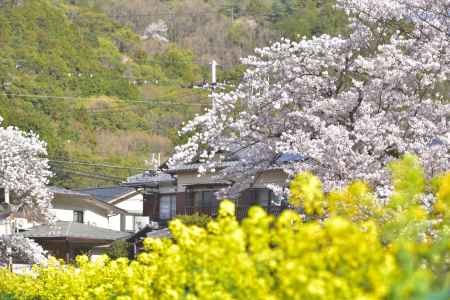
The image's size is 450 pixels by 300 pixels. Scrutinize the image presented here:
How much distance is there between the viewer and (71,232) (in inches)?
1267

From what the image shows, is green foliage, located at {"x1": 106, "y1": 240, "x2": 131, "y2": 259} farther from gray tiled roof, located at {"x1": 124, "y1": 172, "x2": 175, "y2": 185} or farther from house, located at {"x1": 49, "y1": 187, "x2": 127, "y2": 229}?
house, located at {"x1": 49, "y1": 187, "x2": 127, "y2": 229}

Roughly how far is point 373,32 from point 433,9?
142 centimetres

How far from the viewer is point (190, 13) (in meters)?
74.9

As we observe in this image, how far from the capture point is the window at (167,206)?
29719 mm

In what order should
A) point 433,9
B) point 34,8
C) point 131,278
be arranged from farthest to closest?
point 34,8
point 433,9
point 131,278

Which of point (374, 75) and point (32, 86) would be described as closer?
point (374, 75)

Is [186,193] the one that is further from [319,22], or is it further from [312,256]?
[312,256]

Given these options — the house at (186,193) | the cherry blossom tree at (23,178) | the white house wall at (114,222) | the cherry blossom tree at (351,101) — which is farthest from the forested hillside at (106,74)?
the cherry blossom tree at (351,101)

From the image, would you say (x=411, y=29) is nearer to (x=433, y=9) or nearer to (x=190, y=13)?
(x=433, y=9)

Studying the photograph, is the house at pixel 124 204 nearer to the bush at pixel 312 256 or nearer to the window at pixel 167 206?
the window at pixel 167 206

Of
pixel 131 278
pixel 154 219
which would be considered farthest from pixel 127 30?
pixel 131 278

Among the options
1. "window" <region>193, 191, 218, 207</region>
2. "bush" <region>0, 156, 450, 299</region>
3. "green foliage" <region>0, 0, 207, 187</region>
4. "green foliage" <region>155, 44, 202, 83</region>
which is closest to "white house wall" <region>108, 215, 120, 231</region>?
"green foliage" <region>0, 0, 207, 187</region>


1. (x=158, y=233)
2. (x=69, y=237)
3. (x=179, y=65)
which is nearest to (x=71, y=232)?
(x=69, y=237)

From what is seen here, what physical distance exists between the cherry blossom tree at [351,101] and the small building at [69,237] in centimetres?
1817
